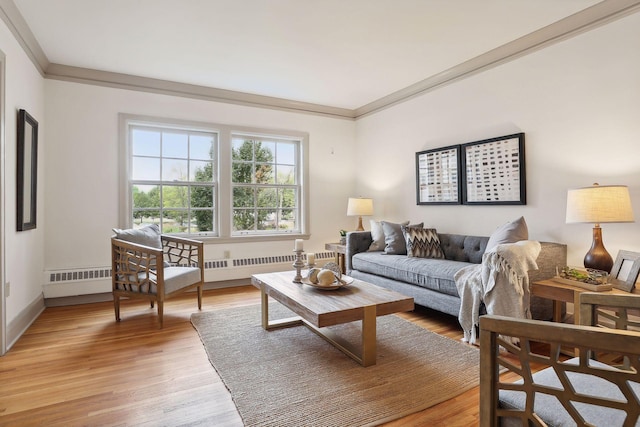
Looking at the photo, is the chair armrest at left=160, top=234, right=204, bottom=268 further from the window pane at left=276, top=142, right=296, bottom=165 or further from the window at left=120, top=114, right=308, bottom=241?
the window pane at left=276, top=142, right=296, bottom=165

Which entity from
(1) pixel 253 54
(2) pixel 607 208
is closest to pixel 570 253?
(2) pixel 607 208

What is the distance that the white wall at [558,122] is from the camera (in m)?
2.58

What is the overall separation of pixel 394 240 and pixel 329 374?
2.10 m

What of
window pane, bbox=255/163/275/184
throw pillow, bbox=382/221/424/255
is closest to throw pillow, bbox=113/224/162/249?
window pane, bbox=255/163/275/184

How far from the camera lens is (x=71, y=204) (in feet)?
12.4

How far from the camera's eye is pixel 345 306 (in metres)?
2.19

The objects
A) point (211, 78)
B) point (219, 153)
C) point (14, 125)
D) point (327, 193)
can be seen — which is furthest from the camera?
point (327, 193)

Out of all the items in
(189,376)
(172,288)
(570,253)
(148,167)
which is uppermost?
(148,167)

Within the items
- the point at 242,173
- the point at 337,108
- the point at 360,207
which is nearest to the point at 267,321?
the point at 360,207

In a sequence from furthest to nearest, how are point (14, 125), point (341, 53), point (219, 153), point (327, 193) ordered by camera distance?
point (327, 193)
point (219, 153)
point (341, 53)
point (14, 125)

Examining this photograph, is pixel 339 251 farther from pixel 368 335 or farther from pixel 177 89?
pixel 177 89

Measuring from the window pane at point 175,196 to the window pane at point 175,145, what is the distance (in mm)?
413

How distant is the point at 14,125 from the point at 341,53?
9.66ft

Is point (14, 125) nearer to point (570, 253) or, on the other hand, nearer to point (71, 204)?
point (71, 204)
